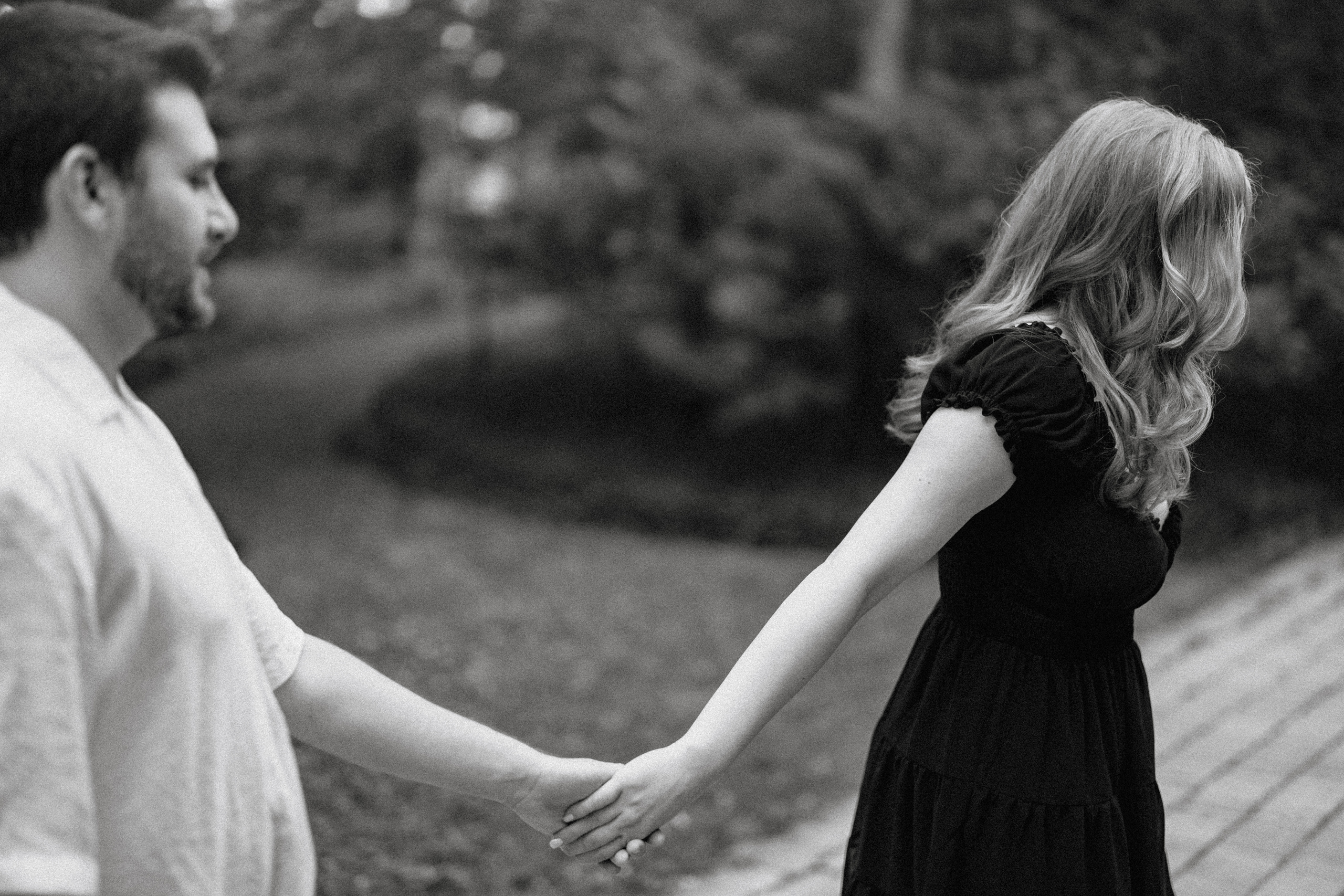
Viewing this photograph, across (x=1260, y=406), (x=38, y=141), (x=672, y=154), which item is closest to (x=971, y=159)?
(x=672, y=154)

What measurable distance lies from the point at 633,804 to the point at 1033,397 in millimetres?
1003

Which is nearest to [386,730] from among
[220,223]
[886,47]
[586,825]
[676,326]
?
[586,825]

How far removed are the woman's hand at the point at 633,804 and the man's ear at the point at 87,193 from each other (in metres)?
1.31

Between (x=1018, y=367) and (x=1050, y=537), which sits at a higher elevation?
(x=1018, y=367)

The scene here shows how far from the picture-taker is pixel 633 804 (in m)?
2.35

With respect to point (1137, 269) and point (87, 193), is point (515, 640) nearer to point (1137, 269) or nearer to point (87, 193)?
point (1137, 269)

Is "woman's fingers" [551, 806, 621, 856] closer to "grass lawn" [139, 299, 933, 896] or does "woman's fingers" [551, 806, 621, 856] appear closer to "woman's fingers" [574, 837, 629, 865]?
"woman's fingers" [574, 837, 629, 865]

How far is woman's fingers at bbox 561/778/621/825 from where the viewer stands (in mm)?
2350

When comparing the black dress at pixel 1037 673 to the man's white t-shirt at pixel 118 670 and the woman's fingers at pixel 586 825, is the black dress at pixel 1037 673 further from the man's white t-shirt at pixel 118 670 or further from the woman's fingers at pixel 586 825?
the man's white t-shirt at pixel 118 670

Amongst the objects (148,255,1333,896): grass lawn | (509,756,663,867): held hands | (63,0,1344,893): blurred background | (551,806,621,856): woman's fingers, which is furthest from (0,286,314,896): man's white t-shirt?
(63,0,1344,893): blurred background

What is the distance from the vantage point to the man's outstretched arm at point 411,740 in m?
1.93

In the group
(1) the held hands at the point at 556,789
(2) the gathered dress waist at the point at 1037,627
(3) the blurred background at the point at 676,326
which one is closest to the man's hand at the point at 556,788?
(1) the held hands at the point at 556,789

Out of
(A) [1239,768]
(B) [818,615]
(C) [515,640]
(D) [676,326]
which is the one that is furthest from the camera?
(D) [676,326]

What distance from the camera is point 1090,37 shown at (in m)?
8.95
